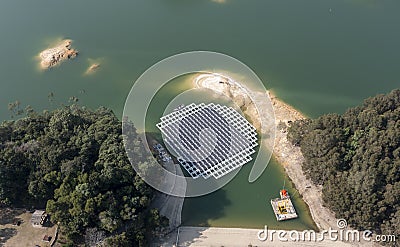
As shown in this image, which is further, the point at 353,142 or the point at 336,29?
the point at 336,29

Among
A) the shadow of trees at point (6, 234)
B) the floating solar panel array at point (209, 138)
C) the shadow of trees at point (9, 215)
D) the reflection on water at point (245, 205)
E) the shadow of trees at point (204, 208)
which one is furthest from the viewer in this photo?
the floating solar panel array at point (209, 138)

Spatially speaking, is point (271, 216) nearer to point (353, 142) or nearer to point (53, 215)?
point (353, 142)

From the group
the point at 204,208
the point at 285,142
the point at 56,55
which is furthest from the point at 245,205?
the point at 56,55

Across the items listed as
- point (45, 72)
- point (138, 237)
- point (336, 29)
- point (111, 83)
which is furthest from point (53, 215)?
point (336, 29)

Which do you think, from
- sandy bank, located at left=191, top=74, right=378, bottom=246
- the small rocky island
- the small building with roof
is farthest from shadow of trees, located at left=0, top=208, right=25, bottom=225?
sandy bank, located at left=191, top=74, right=378, bottom=246

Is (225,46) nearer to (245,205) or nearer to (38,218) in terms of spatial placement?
(245,205)

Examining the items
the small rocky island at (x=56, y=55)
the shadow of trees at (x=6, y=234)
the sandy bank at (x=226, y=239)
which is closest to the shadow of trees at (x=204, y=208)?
the sandy bank at (x=226, y=239)

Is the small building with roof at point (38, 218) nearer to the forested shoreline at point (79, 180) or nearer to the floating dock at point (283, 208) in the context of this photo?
the forested shoreline at point (79, 180)
